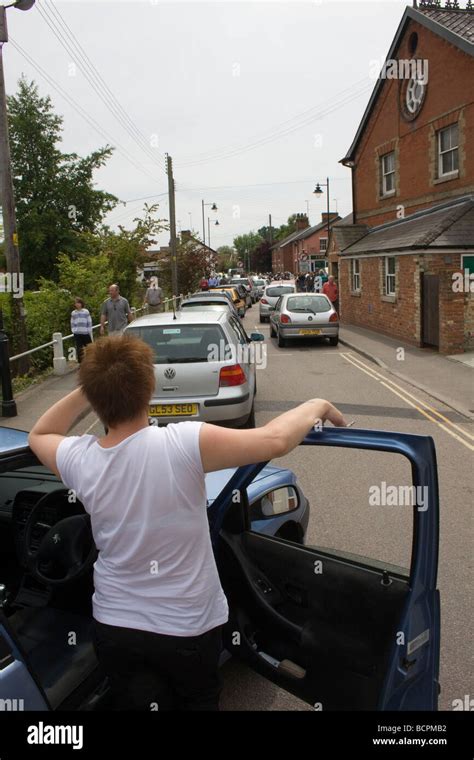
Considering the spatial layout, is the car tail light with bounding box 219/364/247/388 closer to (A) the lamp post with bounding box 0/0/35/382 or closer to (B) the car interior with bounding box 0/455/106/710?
Answer: (B) the car interior with bounding box 0/455/106/710

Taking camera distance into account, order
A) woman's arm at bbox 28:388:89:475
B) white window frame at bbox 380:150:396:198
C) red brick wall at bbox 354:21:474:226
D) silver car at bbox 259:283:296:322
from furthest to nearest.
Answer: silver car at bbox 259:283:296:322
white window frame at bbox 380:150:396:198
red brick wall at bbox 354:21:474:226
woman's arm at bbox 28:388:89:475

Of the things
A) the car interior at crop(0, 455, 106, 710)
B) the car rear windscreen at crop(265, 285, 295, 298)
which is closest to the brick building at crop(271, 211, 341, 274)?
the car rear windscreen at crop(265, 285, 295, 298)

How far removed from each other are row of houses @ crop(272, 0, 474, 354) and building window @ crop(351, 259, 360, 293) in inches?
1.8

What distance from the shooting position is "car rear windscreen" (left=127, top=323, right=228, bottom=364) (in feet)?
27.0

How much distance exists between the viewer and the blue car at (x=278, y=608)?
228 cm

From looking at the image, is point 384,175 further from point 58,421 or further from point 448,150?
point 58,421

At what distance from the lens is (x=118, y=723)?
7.30ft

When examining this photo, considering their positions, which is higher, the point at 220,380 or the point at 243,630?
the point at 220,380

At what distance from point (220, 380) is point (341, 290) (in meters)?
20.7

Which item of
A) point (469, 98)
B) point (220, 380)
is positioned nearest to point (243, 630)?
point (220, 380)

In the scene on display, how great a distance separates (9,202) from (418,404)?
29.1 ft

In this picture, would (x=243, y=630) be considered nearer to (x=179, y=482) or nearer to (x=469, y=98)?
(x=179, y=482)

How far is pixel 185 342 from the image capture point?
27.2ft

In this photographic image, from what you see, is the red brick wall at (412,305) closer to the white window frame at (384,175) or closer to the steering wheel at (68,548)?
the white window frame at (384,175)
